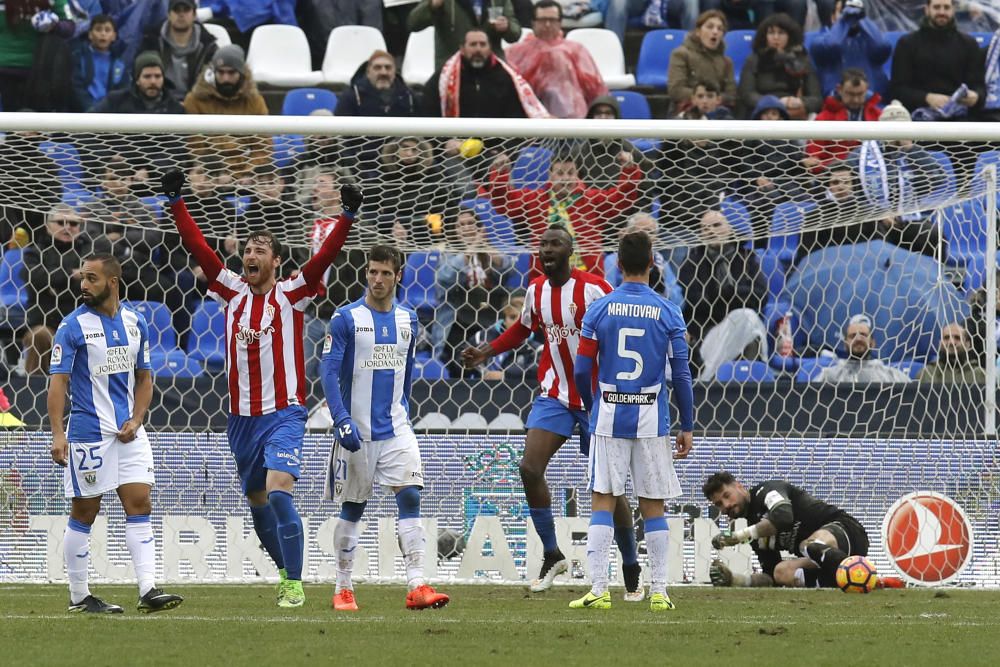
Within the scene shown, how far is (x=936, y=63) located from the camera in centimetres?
1465

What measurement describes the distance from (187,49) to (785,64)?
19.0 feet

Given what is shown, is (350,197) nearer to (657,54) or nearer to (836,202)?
(836,202)

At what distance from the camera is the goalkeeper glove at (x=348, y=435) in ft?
22.4

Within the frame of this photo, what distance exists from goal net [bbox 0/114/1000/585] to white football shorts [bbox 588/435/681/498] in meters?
2.32

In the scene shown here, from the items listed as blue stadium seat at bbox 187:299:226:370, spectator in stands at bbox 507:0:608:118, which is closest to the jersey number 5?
blue stadium seat at bbox 187:299:226:370

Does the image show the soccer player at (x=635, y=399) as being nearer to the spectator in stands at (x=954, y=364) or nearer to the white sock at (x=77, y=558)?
the white sock at (x=77, y=558)

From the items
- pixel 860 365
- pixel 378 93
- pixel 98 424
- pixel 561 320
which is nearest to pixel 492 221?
pixel 561 320

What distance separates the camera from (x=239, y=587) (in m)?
8.95

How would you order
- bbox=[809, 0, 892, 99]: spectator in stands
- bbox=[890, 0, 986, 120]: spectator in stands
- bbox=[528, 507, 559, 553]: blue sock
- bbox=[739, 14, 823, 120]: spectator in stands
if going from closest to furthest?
bbox=[528, 507, 559, 553]: blue sock
bbox=[739, 14, 823, 120]: spectator in stands
bbox=[890, 0, 986, 120]: spectator in stands
bbox=[809, 0, 892, 99]: spectator in stands

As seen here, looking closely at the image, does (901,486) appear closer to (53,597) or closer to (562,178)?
(562,178)

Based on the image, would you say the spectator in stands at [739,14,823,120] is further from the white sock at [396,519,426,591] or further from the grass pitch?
the white sock at [396,519,426,591]

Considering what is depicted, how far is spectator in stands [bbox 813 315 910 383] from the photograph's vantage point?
9.80m

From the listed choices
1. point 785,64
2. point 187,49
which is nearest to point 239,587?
point 187,49

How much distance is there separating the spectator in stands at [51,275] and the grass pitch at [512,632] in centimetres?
299
